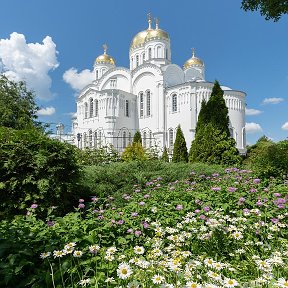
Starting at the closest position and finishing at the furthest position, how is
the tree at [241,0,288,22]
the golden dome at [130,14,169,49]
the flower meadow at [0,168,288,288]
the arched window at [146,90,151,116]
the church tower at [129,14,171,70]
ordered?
the flower meadow at [0,168,288,288], the tree at [241,0,288,22], the arched window at [146,90,151,116], the church tower at [129,14,171,70], the golden dome at [130,14,169,49]

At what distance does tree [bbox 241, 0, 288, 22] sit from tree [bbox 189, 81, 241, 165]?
14.1 ft

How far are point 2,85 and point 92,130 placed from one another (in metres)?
14.2

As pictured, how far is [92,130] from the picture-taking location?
35.4 meters

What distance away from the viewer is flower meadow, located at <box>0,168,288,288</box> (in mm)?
2252

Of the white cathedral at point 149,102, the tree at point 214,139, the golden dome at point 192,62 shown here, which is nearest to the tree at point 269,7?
the tree at point 214,139

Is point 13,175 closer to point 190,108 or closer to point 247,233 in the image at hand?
point 247,233

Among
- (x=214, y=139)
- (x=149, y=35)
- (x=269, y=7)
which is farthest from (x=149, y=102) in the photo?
(x=269, y=7)

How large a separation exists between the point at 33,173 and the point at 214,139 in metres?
8.55

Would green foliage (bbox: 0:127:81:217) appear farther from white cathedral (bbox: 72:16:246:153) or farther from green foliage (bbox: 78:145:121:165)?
white cathedral (bbox: 72:16:246:153)

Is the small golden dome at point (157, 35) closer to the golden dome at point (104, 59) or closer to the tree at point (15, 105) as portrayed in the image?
the golden dome at point (104, 59)

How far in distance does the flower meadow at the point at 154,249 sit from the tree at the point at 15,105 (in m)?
17.4

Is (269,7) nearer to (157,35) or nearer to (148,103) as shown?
(148,103)

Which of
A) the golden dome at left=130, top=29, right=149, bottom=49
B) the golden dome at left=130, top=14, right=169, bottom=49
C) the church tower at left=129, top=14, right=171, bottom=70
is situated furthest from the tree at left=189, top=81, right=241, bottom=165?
the golden dome at left=130, top=29, right=149, bottom=49

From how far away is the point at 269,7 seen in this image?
955 cm
